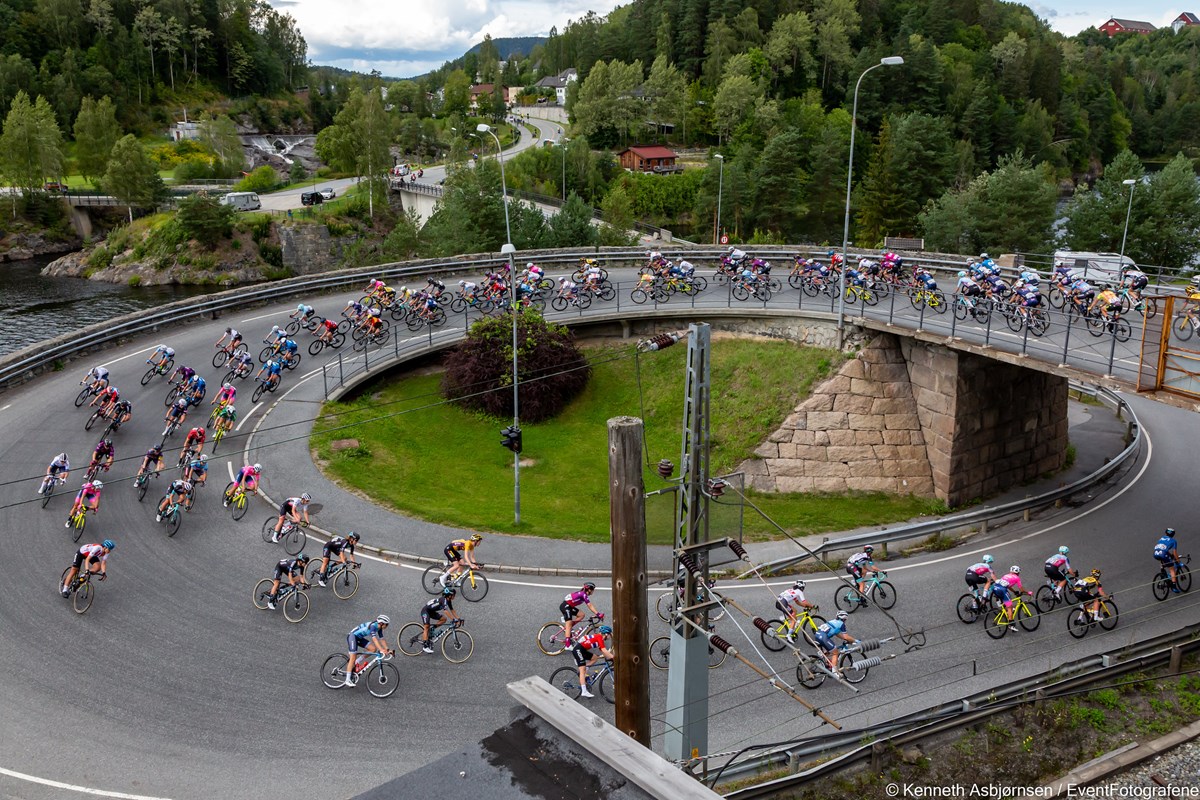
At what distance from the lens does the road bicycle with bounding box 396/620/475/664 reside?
16.6 metres

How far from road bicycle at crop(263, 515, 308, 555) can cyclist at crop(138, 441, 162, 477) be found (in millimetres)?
3597

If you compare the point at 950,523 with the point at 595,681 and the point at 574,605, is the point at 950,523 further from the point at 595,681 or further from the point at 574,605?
the point at 595,681

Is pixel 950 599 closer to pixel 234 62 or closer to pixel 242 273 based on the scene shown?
pixel 242 273

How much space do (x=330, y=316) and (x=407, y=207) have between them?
4663 centimetres

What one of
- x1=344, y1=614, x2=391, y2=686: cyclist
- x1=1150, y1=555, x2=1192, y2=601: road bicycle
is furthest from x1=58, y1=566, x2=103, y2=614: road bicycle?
x1=1150, y1=555, x2=1192, y2=601: road bicycle

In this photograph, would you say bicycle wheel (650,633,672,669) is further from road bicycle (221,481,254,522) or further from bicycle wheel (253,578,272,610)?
road bicycle (221,481,254,522)

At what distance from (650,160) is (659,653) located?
88.7 meters

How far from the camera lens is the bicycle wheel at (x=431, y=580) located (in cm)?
1875

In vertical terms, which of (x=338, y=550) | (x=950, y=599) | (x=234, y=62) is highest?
(x=234, y=62)

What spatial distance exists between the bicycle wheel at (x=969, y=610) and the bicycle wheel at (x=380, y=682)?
10770 millimetres

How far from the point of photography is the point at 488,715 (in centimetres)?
1496

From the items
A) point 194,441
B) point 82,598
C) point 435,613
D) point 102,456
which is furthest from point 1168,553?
point 102,456

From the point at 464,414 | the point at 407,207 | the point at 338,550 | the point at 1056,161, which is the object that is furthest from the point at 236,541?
the point at 1056,161

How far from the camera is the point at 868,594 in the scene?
758 inches
